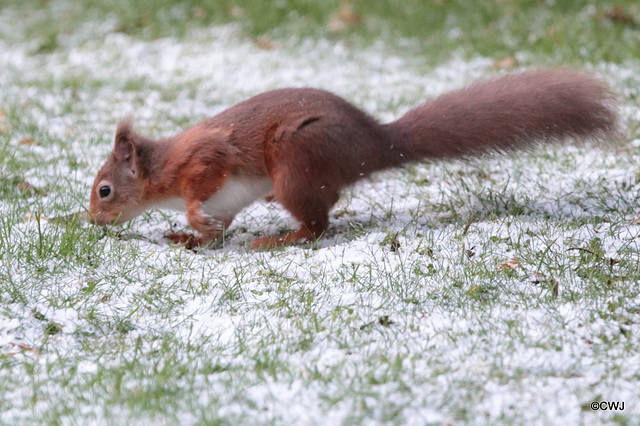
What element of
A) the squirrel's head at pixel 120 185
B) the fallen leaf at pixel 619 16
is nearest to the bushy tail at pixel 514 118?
the squirrel's head at pixel 120 185

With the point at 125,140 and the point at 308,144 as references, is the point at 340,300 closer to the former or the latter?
the point at 308,144

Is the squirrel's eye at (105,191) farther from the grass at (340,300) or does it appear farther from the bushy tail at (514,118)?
the bushy tail at (514,118)

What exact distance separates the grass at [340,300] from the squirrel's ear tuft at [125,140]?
1.44 feet

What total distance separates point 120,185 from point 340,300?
164 centimetres

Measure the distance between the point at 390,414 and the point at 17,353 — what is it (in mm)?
1418

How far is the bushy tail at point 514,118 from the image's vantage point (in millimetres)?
4090

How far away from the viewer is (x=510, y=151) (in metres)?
4.20

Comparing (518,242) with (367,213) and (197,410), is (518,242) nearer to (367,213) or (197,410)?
(367,213)

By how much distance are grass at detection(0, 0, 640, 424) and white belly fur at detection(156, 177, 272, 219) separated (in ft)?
0.65

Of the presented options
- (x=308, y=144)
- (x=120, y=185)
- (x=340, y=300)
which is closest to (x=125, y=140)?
(x=120, y=185)

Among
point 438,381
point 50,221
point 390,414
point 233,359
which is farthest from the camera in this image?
point 50,221

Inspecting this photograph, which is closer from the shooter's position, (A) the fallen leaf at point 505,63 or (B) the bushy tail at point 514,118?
(B) the bushy tail at point 514,118

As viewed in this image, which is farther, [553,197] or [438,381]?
[553,197]

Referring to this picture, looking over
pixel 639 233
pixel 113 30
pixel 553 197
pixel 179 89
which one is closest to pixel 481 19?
pixel 179 89
